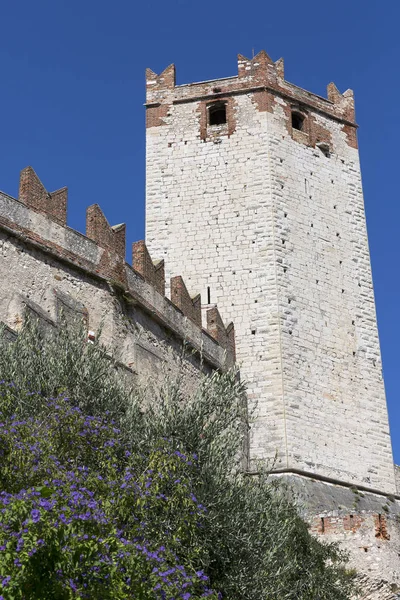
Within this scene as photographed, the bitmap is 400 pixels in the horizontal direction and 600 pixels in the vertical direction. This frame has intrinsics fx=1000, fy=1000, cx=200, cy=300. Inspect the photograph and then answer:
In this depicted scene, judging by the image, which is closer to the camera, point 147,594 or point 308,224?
point 147,594

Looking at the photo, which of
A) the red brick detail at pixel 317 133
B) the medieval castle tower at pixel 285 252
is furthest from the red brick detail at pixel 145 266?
the red brick detail at pixel 317 133

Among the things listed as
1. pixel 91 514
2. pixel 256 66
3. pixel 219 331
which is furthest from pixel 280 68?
pixel 91 514

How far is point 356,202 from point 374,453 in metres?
5.72

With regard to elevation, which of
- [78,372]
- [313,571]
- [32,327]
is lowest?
[313,571]

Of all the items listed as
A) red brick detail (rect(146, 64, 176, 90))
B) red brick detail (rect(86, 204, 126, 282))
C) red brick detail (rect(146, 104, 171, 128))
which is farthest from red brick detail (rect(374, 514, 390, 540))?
red brick detail (rect(146, 64, 176, 90))

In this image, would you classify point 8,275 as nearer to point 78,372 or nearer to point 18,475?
point 78,372

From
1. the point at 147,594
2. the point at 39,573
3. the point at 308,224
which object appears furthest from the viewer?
the point at 308,224

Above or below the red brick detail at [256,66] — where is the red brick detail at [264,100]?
below

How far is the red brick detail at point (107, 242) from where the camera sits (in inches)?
598

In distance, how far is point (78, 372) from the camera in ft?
34.2

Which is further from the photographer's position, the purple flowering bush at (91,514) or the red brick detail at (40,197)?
the red brick detail at (40,197)

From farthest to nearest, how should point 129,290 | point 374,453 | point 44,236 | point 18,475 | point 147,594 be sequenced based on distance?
1. point 374,453
2. point 129,290
3. point 44,236
4. point 18,475
5. point 147,594

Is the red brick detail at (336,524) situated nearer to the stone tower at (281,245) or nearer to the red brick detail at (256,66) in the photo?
the stone tower at (281,245)

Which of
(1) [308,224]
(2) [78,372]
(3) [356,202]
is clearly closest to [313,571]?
(2) [78,372]
